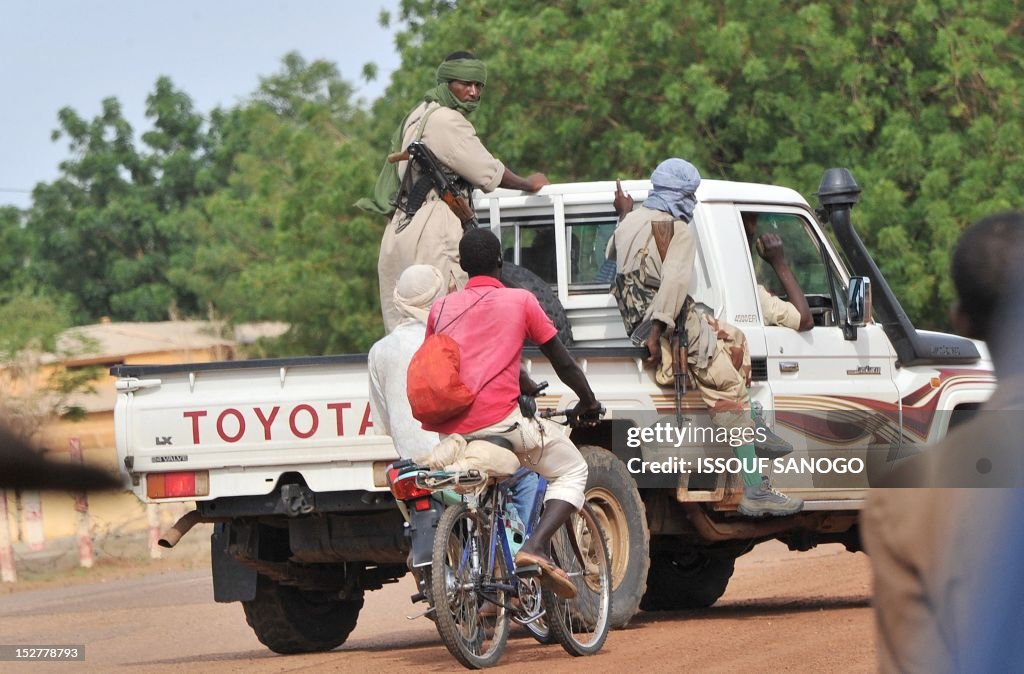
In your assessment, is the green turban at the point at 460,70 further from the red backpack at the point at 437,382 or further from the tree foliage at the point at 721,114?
the tree foliage at the point at 721,114

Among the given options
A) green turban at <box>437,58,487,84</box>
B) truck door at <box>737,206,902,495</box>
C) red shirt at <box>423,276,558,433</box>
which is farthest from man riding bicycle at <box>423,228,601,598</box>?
truck door at <box>737,206,902,495</box>

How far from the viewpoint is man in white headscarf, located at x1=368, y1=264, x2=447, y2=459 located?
25.0ft

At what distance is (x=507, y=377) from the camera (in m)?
7.28

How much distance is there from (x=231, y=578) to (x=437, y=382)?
2.50 meters

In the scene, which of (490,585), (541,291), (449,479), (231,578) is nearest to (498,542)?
(490,585)

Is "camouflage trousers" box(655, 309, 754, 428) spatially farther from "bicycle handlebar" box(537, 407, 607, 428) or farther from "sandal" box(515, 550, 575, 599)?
"sandal" box(515, 550, 575, 599)

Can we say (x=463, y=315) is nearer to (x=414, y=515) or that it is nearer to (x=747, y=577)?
(x=414, y=515)

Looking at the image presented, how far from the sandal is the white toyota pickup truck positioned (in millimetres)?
1108

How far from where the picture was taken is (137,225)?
4569 cm

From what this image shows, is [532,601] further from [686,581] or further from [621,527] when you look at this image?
[686,581]

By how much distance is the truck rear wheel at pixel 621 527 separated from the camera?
8.56 m

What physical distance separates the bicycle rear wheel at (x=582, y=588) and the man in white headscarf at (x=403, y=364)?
801 millimetres

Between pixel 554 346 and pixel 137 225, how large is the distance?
39.8 meters

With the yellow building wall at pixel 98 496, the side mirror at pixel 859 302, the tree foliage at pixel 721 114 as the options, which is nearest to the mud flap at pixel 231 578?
the yellow building wall at pixel 98 496
